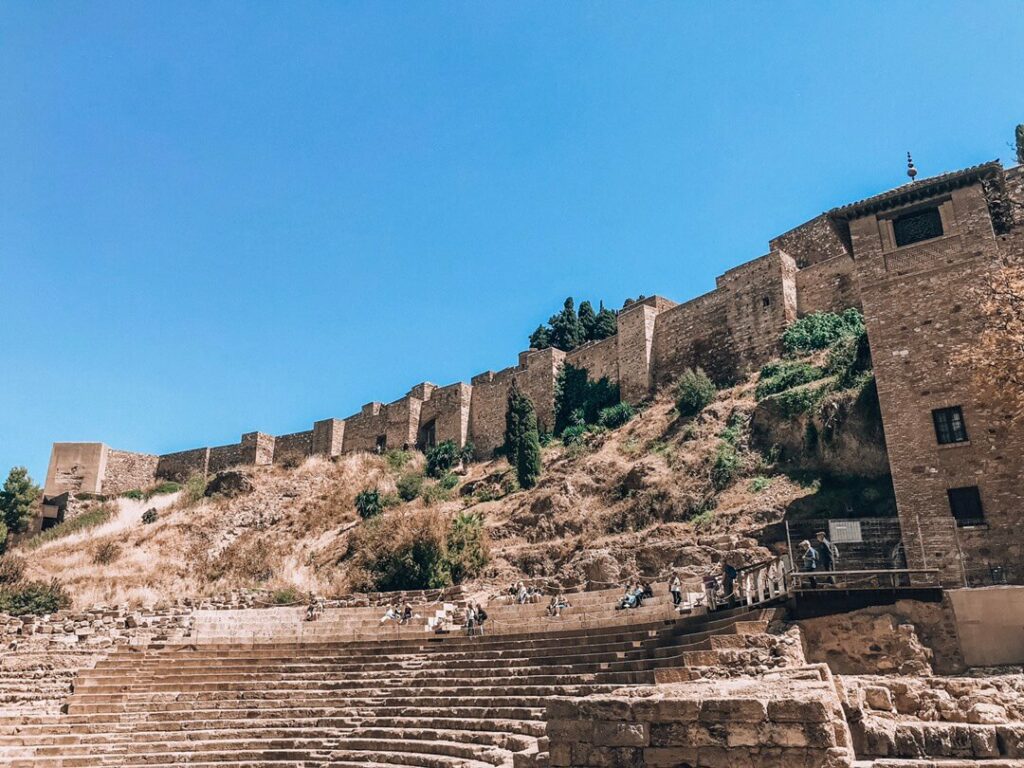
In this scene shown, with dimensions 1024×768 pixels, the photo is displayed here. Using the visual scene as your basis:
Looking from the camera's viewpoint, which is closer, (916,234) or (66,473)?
(916,234)

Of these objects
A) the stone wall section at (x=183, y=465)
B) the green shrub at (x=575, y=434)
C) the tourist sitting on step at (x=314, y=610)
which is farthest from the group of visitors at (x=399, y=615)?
the stone wall section at (x=183, y=465)

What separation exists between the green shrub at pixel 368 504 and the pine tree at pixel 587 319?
13.9 meters

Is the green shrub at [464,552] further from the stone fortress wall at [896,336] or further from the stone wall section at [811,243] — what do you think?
the stone wall section at [811,243]

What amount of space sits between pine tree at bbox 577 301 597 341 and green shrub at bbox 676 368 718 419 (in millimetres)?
13413

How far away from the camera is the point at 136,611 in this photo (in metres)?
23.8

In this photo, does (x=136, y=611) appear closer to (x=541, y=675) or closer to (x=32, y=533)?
(x=541, y=675)

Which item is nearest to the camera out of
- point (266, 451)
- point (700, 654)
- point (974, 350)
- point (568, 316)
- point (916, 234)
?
point (700, 654)

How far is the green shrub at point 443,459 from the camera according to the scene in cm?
3753

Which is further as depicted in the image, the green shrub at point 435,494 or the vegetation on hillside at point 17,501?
the vegetation on hillside at point 17,501

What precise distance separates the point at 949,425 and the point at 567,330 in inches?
1044

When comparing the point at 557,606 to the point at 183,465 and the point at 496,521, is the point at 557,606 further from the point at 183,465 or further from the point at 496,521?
the point at 183,465

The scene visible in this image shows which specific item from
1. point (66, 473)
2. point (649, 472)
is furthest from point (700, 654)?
point (66, 473)

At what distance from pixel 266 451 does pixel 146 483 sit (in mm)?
7525

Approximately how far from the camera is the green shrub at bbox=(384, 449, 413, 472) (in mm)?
38594
